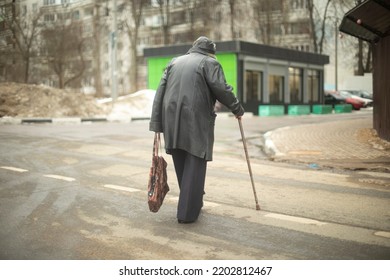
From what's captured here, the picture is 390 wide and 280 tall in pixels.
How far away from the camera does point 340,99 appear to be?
43125 millimetres

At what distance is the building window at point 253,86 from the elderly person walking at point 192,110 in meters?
28.5

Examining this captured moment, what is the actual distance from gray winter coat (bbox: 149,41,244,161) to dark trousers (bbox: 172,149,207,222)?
12cm

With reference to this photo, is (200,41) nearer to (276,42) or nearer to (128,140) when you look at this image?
(128,140)

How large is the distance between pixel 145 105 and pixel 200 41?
25.3 meters

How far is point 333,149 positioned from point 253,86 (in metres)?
23.5

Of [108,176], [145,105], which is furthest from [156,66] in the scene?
[108,176]

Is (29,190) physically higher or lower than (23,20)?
lower

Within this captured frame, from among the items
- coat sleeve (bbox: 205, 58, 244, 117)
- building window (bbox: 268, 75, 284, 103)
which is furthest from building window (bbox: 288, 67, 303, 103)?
coat sleeve (bbox: 205, 58, 244, 117)

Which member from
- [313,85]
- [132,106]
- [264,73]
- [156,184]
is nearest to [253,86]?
[264,73]

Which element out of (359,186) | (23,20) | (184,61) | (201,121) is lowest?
(359,186)

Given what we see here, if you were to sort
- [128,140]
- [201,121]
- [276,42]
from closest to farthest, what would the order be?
[201,121] → [128,140] → [276,42]

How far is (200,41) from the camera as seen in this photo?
514 centimetres

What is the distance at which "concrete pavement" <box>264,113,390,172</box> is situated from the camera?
9.60 metres

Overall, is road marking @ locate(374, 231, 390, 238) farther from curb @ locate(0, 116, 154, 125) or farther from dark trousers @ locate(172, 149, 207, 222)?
curb @ locate(0, 116, 154, 125)
